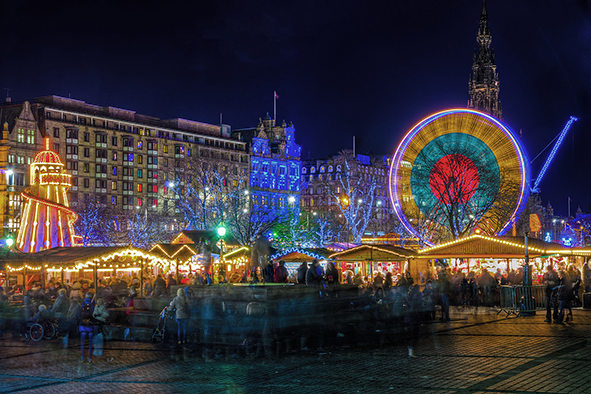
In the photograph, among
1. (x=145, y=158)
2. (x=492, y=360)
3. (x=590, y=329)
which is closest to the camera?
(x=492, y=360)

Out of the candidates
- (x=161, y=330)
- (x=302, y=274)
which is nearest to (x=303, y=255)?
(x=302, y=274)

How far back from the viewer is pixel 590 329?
21578 millimetres

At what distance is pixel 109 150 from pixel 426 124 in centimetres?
6198

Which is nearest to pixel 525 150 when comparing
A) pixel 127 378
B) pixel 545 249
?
pixel 545 249

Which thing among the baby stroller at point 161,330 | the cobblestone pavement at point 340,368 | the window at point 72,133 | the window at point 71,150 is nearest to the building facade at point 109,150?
the window at point 71,150

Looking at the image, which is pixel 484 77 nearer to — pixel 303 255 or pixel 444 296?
pixel 303 255

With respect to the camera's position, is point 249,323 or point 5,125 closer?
point 249,323

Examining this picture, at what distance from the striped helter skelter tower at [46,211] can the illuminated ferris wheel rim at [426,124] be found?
21091 millimetres

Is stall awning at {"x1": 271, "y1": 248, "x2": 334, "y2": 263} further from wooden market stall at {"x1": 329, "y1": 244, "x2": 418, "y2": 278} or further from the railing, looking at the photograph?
the railing

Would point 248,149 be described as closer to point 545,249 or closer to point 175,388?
point 545,249

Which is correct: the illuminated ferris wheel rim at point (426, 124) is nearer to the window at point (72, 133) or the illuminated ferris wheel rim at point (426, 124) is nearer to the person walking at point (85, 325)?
the person walking at point (85, 325)

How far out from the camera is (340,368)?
15.3 metres

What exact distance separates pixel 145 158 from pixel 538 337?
296 ft

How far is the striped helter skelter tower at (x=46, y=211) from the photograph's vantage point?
42.8 meters
